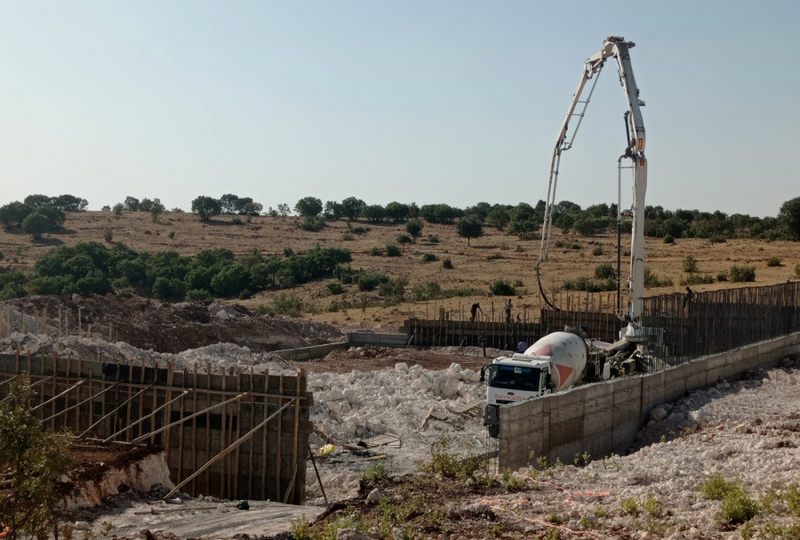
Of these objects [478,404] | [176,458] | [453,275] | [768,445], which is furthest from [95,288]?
[768,445]

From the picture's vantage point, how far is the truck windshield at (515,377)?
2000cm

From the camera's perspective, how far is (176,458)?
16234 mm

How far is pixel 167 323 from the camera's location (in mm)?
35094

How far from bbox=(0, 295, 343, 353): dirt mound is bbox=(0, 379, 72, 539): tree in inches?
776

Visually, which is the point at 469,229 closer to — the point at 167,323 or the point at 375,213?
the point at 375,213

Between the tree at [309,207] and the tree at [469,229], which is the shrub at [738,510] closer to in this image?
the tree at [469,229]

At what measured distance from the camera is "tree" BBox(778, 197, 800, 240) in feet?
241

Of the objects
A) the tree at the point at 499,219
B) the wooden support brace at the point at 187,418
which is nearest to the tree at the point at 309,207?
the tree at the point at 499,219

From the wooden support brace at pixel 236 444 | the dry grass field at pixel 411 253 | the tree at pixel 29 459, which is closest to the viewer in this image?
the tree at pixel 29 459

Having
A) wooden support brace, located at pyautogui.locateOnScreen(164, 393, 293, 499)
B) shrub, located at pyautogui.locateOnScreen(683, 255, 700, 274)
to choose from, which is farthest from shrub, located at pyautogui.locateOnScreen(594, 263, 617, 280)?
wooden support brace, located at pyautogui.locateOnScreen(164, 393, 293, 499)

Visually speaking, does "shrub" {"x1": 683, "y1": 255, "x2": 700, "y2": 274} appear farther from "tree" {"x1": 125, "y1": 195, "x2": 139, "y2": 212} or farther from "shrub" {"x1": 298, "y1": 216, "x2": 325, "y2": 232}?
"tree" {"x1": 125, "y1": 195, "x2": 139, "y2": 212}

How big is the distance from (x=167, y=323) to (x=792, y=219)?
180ft

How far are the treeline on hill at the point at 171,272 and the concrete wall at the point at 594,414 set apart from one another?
36765 millimetres

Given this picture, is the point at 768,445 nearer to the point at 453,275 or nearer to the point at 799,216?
the point at 453,275
